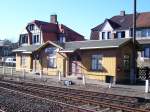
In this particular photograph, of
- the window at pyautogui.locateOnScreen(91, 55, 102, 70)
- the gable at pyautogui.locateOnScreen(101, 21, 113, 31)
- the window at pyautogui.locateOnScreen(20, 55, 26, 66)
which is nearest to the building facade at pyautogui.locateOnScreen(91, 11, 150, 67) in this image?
the gable at pyautogui.locateOnScreen(101, 21, 113, 31)

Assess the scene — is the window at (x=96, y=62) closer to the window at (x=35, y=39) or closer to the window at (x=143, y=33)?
the window at (x=143, y=33)

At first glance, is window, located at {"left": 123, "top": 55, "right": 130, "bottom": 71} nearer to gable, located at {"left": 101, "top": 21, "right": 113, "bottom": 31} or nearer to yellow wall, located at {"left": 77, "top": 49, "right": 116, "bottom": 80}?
yellow wall, located at {"left": 77, "top": 49, "right": 116, "bottom": 80}

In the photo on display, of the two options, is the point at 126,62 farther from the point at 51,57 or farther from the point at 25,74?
the point at 25,74

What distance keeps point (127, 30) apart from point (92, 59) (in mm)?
19518

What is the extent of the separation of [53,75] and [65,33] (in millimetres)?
23030

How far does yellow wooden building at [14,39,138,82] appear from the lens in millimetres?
30453

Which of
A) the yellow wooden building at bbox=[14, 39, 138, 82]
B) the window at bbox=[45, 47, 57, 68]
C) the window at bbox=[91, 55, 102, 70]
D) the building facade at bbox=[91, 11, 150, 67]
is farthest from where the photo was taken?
the building facade at bbox=[91, 11, 150, 67]

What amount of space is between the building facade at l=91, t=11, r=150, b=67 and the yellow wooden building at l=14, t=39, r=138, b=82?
14.3 meters

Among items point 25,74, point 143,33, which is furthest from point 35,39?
point 25,74

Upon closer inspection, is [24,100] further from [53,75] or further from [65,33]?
[65,33]

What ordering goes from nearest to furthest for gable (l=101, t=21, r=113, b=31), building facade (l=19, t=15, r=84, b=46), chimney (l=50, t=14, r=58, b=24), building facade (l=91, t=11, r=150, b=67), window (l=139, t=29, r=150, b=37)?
building facade (l=91, t=11, r=150, b=67) → window (l=139, t=29, r=150, b=37) → gable (l=101, t=21, r=113, b=31) → building facade (l=19, t=15, r=84, b=46) → chimney (l=50, t=14, r=58, b=24)

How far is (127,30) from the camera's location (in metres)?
50.3

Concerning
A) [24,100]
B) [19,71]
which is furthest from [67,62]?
[24,100]

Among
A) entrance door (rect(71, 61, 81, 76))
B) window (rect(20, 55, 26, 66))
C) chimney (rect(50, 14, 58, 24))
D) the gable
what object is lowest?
entrance door (rect(71, 61, 81, 76))
